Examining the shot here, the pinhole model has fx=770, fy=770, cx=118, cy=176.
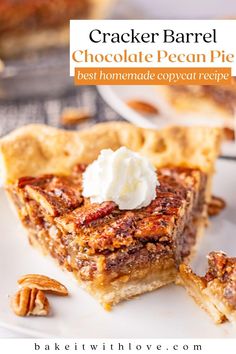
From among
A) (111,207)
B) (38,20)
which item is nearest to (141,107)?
(38,20)

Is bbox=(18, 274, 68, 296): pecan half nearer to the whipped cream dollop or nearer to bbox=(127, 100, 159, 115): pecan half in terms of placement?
the whipped cream dollop

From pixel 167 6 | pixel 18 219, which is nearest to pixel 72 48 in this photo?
pixel 18 219

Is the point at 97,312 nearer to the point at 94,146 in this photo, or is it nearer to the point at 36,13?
the point at 94,146

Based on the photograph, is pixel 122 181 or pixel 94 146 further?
pixel 94 146

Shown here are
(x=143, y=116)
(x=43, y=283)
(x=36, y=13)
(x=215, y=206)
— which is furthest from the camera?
(x=36, y=13)

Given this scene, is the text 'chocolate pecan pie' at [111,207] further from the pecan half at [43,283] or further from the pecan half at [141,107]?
the pecan half at [141,107]
